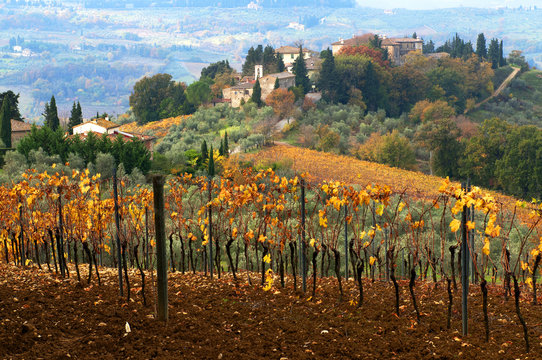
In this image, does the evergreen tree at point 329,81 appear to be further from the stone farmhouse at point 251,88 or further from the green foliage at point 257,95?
the green foliage at point 257,95

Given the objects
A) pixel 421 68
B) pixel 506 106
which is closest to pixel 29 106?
pixel 421 68

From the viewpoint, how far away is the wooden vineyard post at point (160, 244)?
5520 mm

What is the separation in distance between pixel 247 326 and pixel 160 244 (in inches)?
45.8

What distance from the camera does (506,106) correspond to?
69.5 meters

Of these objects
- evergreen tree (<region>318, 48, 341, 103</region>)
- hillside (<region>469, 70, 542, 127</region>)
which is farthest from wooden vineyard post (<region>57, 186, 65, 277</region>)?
hillside (<region>469, 70, 542, 127</region>)

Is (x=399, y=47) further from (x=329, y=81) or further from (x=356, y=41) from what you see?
(x=329, y=81)

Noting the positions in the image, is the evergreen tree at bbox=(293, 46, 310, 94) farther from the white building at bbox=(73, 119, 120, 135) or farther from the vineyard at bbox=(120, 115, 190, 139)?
the white building at bbox=(73, 119, 120, 135)

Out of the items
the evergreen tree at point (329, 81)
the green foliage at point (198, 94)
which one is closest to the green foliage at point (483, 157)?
the evergreen tree at point (329, 81)

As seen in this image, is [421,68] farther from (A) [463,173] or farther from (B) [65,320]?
(B) [65,320]

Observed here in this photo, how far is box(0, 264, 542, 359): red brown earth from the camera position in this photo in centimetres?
496

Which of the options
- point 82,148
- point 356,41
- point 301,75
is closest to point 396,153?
point 301,75

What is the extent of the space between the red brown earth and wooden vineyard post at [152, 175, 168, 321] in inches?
6.7

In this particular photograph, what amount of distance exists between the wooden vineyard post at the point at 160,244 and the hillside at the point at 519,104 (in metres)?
62.6

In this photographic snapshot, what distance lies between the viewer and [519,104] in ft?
236
